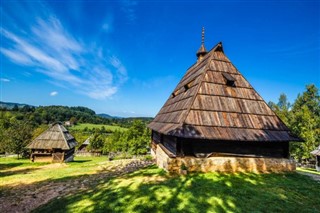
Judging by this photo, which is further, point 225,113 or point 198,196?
point 225,113

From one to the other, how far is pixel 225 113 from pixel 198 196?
623cm

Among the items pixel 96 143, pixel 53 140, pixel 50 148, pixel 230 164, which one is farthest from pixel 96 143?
pixel 230 164

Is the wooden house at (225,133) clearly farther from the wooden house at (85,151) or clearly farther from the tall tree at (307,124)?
the wooden house at (85,151)

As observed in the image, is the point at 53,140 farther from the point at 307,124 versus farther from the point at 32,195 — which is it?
the point at 307,124

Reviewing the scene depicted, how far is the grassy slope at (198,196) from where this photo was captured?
6.60 m

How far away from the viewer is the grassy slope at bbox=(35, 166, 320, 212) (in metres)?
6.60

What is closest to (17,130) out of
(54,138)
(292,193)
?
(54,138)

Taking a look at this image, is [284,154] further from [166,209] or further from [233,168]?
[166,209]

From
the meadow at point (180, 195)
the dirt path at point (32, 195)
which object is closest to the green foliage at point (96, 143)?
the dirt path at point (32, 195)

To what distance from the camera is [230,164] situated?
11250 millimetres

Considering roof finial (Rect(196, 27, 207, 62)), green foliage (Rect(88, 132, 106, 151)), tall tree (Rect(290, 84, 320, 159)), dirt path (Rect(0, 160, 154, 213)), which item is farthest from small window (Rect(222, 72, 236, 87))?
green foliage (Rect(88, 132, 106, 151))

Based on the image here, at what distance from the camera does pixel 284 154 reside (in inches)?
486

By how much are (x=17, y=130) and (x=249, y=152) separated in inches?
1441

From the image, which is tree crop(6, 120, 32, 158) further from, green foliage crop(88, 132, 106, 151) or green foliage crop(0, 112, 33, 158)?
green foliage crop(88, 132, 106, 151)
